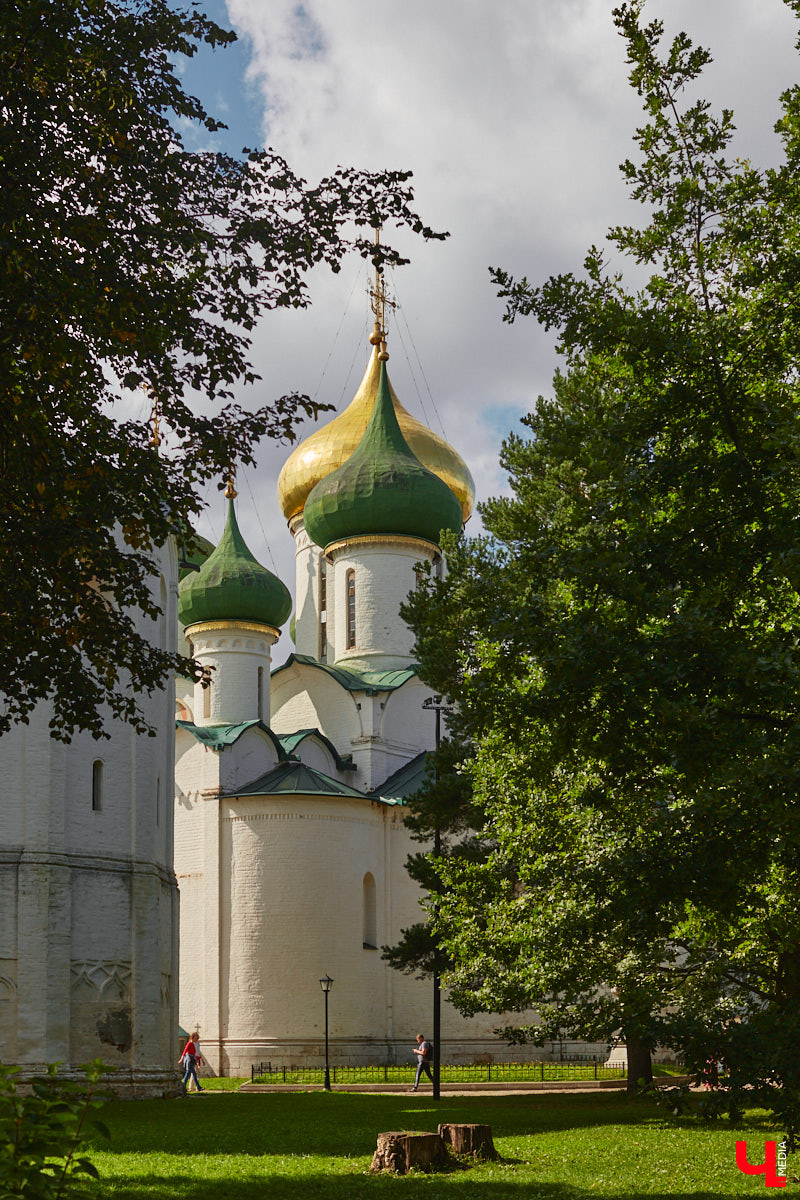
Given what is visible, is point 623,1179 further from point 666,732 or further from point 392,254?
point 392,254

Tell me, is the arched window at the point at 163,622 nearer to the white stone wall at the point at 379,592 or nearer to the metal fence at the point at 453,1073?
the metal fence at the point at 453,1073

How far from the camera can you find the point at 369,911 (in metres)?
32.5

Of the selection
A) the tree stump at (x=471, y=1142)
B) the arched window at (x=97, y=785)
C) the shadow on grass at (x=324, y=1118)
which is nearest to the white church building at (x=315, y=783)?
the arched window at (x=97, y=785)

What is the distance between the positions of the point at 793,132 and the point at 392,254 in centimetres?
293

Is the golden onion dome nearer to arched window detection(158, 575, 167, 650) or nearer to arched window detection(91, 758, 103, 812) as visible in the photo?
arched window detection(158, 575, 167, 650)

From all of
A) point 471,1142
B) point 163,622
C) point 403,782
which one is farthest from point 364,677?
point 471,1142

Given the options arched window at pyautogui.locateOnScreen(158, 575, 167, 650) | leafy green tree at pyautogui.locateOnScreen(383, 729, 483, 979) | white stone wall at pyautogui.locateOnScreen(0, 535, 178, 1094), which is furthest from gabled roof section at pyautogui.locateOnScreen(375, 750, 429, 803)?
white stone wall at pyautogui.locateOnScreen(0, 535, 178, 1094)

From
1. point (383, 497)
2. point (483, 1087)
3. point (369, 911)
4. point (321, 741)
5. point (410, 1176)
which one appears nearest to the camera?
point (410, 1176)

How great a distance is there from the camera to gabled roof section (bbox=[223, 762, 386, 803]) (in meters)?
31.3

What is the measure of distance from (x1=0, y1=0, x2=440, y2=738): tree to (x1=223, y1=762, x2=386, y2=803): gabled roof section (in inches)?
847

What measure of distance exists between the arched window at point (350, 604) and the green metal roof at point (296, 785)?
5.02 m

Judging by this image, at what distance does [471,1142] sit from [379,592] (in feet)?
80.9

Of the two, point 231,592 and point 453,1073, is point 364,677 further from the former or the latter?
point 453,1073

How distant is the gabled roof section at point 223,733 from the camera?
107ft
